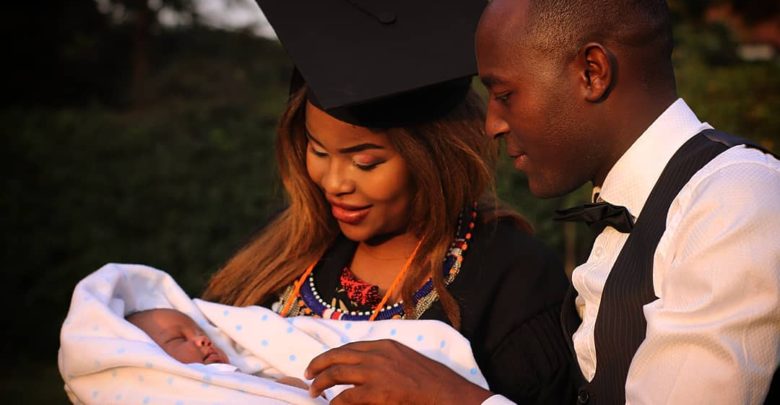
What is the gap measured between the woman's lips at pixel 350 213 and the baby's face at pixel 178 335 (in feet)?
1.88

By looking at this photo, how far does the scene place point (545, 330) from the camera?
2.89 meters

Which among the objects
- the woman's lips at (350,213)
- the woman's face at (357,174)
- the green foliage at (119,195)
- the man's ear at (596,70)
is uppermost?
the man's ear at (596,70)

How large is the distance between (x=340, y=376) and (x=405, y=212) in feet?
3.13

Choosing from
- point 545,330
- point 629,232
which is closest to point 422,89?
point 545,330

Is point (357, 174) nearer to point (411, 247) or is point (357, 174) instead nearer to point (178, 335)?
point (411, 247)

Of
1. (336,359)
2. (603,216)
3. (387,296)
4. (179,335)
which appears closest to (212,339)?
(179,335)

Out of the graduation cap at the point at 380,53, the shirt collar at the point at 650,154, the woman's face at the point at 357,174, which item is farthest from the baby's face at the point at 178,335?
the shirt collar at the point at 650,154

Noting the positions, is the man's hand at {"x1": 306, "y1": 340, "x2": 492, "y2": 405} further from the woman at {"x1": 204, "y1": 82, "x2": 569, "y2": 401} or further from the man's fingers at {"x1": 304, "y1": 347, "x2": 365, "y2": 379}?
the woman at {"x1": 204, "y1": 82, "x2": 569, "y2": 401}

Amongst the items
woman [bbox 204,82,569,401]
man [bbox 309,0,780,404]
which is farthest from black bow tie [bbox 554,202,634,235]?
woman [bbox 204,82,569,401]

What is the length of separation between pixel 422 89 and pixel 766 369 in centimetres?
151

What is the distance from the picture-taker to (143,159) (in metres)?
7.49

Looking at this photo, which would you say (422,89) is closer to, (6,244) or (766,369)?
(766,369)

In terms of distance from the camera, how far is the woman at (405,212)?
→ 2896 millimetres

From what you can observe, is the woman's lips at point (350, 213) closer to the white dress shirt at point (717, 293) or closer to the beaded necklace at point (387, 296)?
the beaded necklace at point (387, 296)
